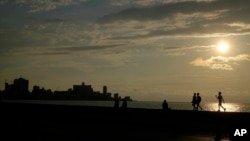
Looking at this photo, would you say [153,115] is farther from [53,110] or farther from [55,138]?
[55,138]

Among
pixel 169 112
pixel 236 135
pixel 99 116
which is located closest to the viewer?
pixel 236 135

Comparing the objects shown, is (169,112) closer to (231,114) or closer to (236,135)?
(231,114)

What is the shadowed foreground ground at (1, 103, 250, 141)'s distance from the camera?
1852cm

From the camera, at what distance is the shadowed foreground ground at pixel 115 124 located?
18516 mm

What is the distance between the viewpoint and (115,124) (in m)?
26.1

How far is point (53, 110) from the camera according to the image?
33.7m

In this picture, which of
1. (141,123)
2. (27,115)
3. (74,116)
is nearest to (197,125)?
(141,123)

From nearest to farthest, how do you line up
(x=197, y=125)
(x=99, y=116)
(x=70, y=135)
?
(x=70, y=135), (x=197, y=125), (x=99, y=116)

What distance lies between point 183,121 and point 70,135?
1038cm

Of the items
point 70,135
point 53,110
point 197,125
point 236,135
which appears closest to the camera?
point 236,135

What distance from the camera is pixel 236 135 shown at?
10.5 meters

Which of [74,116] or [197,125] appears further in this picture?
[74,116]

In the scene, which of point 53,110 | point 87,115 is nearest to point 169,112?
point 87,115

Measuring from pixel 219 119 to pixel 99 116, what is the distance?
9.18m
